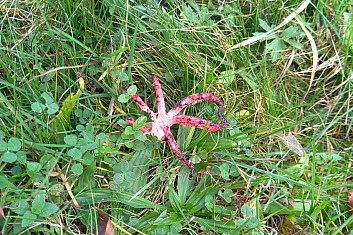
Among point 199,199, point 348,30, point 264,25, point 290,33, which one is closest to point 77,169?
point 199,199

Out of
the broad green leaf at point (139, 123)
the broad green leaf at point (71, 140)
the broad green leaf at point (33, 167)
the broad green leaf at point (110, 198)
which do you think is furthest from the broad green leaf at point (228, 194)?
the broad green leaf at point (33, 167)

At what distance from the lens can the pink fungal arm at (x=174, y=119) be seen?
212cm

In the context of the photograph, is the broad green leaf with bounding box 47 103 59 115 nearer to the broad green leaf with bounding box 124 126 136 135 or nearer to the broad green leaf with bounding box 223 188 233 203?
the broad green leaf with bounding box 124 126 136 135

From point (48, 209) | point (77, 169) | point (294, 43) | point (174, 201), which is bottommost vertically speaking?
Answer: point (174, 201)

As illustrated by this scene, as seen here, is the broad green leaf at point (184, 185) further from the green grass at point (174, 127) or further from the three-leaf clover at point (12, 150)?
the three-leaf clover at point (12, 150)

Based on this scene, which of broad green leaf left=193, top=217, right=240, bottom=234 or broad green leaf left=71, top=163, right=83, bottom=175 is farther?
broad green leaf left=193, top=217, right=240, bottom=234

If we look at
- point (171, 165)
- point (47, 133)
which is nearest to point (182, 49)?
point (171, 165)

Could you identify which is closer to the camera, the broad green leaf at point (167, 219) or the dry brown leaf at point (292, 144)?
the broad green leaf at point (167, 219)

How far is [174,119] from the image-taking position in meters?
2.18

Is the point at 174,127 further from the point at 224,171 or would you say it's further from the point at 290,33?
the point at 290,33

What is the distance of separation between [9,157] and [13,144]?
0.06 meters

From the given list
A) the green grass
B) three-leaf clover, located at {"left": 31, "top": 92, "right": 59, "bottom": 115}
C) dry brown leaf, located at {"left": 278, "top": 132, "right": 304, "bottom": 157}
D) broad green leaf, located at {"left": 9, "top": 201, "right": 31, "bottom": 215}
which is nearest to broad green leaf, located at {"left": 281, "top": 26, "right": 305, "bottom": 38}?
the green grass

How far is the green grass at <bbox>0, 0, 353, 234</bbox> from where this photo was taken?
1.98 metres

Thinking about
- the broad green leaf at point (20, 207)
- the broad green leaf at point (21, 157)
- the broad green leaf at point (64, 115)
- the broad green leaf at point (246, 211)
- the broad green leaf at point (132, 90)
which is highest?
the broad green leaf at point (132, 90)
